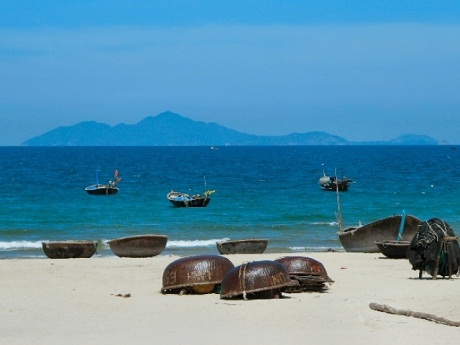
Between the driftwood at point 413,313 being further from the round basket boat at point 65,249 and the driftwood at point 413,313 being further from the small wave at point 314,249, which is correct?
the small wave at point 314,249

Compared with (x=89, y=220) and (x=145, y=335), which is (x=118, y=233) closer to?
(x=89, y=220)

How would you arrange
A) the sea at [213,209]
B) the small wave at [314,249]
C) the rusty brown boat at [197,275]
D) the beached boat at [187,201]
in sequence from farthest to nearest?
the beached boat at [187,201], the sea at [213,209], the small wave at [314,249], the rusty brown boat at [197,275]

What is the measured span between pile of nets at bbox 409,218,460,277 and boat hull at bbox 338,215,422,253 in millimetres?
7512

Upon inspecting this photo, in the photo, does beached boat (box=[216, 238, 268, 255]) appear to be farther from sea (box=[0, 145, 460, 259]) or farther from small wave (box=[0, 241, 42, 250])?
small wave (box=[0, 241, 42, 250])

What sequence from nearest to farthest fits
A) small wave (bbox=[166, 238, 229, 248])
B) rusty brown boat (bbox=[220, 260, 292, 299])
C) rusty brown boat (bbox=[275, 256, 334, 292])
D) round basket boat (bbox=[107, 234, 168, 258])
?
rusty brown boat (bbox=[220, 260, 292, 299])
rusty brown boat (bbox=[275, 256, 334, 292])
round basket boat (bbox=[107, 234, 168, 258])
small wave (bbox=[166, 238, 229, 248])

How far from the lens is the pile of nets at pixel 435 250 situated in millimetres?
19938

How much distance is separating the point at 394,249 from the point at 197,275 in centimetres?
908

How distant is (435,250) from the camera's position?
2014cm

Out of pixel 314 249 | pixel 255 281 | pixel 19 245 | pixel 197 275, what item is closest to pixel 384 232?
pixel 314 249

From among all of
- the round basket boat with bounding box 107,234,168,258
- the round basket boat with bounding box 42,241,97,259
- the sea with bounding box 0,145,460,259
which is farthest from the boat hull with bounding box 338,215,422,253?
the round basket boat with bounding box 42,241,97,259

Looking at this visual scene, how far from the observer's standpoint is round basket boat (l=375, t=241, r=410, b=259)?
25688 millimetres

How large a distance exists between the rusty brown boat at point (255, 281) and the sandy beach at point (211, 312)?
24 cm

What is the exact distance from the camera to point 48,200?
6412 centimetres

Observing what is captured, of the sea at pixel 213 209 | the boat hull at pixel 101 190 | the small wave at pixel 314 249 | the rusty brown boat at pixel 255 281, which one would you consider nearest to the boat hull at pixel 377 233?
the small wave at pixel 314 249
